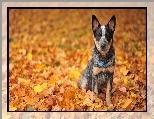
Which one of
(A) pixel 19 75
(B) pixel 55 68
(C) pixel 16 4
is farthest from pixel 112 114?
(C) pixel 16 4

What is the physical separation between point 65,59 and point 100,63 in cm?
33

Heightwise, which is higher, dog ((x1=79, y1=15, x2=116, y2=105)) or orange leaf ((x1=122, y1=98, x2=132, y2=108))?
dog ((x1=79, y1=15, x2=116, y2=105))

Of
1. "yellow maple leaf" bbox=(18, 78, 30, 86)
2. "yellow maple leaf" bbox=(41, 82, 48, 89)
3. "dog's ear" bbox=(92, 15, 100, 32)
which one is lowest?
"yellow maple leaf" bbox=(41, 82, 48, 89)

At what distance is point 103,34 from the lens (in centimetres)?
358

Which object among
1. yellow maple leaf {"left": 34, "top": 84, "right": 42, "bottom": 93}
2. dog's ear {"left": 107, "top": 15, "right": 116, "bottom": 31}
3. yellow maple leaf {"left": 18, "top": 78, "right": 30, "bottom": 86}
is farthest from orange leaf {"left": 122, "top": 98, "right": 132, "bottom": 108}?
yellow maple leaf {"left": 18, "top": 78, "right": 30, "bottom": 86}

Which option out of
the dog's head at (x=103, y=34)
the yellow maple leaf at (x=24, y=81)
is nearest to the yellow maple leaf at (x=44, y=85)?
the yellow maple leaf at (x=24, y=81)

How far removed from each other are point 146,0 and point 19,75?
1.30 meters

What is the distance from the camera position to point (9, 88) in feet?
12.1

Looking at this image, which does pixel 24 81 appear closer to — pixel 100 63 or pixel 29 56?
pixel 29 56

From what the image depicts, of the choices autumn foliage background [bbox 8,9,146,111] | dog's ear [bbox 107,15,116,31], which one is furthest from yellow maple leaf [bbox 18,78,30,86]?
dog's ear [bbox 107,15,116,31]

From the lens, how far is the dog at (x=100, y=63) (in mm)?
3622

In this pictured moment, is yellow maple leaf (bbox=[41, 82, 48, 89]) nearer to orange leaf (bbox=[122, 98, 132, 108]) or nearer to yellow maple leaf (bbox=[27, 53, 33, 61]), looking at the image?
yellow maple leaf (bbox=[27, 53, 33, 61])

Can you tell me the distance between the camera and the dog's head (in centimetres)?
359

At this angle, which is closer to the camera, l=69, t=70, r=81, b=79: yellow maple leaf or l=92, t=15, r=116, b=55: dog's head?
l=92, t=15, r=116, b=55: dog's head
